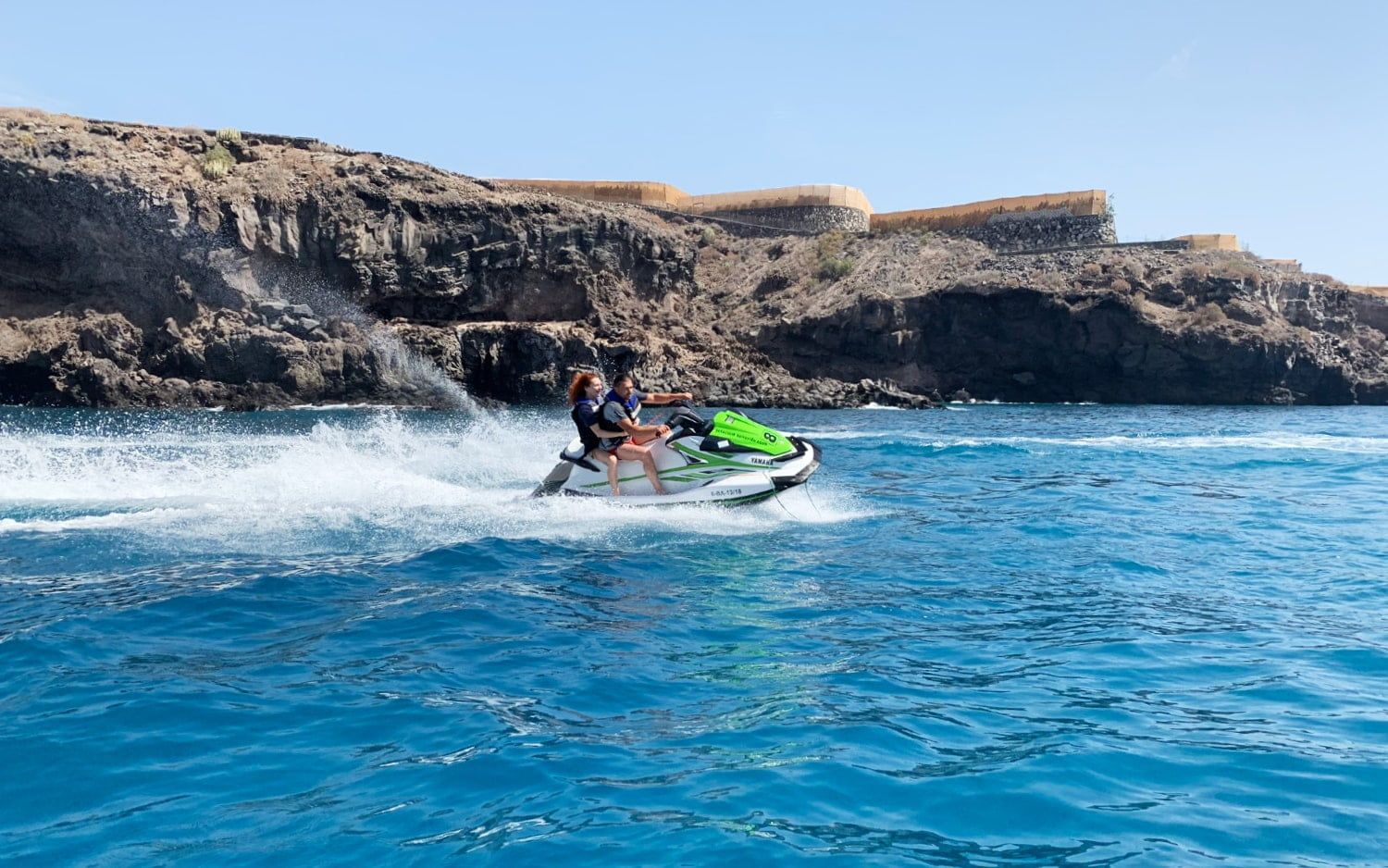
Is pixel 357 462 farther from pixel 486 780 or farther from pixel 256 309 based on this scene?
pixel 256 309

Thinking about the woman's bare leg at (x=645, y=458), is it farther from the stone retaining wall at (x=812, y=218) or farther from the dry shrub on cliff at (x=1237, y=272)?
the stone retaining wall at (x=812, y=218)

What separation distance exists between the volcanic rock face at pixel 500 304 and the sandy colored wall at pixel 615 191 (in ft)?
20.7

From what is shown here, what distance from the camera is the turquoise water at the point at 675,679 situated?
426 cm

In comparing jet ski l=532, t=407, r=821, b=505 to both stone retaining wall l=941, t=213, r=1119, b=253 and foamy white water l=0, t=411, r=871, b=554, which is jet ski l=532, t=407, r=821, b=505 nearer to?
foamy white water l=0, t=411, r=871, b=554

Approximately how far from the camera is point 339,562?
9578 mm

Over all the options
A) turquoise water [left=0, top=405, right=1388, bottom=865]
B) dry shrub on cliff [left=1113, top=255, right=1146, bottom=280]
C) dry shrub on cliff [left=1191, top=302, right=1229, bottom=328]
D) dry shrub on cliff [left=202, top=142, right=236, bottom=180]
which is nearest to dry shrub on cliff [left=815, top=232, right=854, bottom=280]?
dry shrub on cliff [left=1113, top=255, right=1146, bottom=280]

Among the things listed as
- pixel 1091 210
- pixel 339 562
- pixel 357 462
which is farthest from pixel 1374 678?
pixel 1091 210

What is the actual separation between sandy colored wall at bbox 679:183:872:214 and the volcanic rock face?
780cm

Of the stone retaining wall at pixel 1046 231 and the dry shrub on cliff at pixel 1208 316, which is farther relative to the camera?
the stone retaining wall at pixel 1046 231

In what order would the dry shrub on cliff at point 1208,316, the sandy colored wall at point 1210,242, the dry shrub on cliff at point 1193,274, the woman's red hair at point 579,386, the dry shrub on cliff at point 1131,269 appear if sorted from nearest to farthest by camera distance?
1. the woman's red hair at point 579,386
2. the dry shrub on cliff at point 1208,316
3. the dry shrub on cliff at point 1193,274
4. the dry shrub on cliff at point 1131,269
5. the sandy colored wall at point 1210,242

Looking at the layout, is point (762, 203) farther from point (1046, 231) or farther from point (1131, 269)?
point (1131, 269)

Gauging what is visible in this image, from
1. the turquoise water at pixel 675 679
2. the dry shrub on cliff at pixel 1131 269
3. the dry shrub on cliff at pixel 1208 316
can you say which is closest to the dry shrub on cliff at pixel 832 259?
the dry shrub on cliff at pixel 1131 269

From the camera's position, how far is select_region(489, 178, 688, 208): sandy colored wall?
66.4 m

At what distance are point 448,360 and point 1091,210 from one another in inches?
1527
